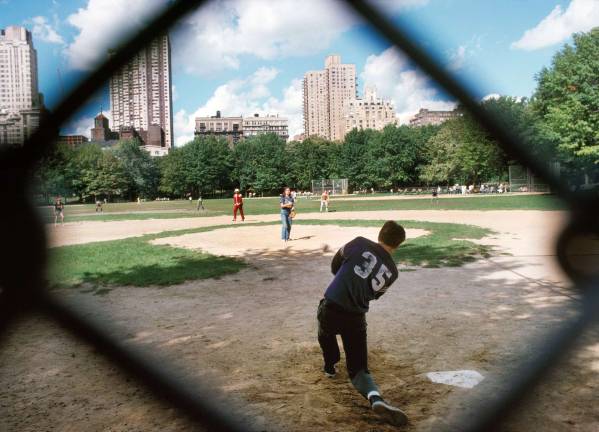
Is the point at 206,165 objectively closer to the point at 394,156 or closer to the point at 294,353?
the point at 394,156

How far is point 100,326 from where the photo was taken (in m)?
5.41

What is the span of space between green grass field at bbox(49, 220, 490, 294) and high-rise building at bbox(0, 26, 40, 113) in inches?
236

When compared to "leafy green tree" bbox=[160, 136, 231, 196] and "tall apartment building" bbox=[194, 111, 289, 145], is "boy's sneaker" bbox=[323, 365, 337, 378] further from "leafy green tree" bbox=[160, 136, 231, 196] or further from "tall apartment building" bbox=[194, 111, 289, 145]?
"tall apartment building" bbox=[194, 111, 289, 145]

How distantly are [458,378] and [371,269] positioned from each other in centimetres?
130

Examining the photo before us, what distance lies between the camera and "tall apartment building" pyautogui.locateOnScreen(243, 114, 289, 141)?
17988 cm

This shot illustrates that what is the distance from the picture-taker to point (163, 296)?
22.6 ft

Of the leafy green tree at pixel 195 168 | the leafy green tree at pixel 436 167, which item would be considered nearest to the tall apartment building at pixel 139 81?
the leafy green tree at pixel 436 167

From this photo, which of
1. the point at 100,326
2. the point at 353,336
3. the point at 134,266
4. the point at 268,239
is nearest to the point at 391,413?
the point at 353,336

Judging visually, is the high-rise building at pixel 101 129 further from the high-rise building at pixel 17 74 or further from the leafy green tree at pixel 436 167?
the leafy green tree at pixel 436 167

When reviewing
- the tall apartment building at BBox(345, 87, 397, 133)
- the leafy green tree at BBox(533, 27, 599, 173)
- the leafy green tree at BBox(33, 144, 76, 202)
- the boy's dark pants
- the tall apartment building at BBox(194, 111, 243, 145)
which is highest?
the tall apartment building at BBox(194, 111, 243, 145)

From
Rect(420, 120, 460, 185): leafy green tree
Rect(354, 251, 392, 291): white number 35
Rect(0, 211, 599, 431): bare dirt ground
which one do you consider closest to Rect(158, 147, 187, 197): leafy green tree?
Rect(420, 120, 460, 185): leafy green tree

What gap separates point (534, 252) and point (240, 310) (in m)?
6.86

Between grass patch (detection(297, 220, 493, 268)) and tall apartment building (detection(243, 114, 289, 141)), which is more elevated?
tall apartment building (detection(243, 114, 289, 141))

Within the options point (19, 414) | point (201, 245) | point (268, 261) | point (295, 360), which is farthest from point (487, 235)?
point (19, 414)
